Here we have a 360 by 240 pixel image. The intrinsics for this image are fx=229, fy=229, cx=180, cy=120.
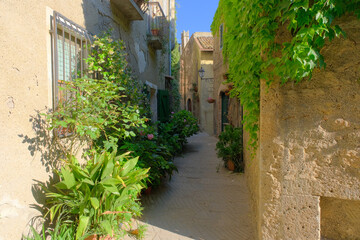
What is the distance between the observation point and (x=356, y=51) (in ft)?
6.54

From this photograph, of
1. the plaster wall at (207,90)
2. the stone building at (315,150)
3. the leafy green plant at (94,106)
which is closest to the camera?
the stone building at (315,150)

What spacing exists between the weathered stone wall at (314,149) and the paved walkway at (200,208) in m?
0.78

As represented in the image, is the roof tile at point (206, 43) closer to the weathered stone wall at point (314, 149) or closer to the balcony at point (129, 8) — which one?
the balcony at point (129, 8)

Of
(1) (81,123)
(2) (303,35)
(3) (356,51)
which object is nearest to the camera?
(2) (303,35)

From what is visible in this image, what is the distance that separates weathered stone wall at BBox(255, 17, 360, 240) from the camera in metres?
2.03

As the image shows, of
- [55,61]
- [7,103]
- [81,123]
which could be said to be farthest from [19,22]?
[81,123]

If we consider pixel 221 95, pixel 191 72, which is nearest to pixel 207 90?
pixel 221 95

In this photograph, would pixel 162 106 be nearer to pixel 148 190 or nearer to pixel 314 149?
pixel 148 190

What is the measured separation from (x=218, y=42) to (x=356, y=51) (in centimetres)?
767

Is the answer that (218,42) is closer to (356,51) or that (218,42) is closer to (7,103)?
(356,51)

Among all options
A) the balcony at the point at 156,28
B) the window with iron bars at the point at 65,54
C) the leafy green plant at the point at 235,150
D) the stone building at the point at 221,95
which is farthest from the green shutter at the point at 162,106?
the window with iron bars at the point at 65,54

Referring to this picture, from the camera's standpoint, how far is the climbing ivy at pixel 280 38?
5.90 ft

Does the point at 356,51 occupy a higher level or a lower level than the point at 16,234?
higher

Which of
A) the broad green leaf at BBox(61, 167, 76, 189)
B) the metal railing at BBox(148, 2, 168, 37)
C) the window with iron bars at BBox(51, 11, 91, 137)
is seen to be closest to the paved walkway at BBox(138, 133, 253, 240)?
the broad green leaf at BBox(61, 167, 76, 189)
